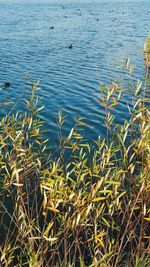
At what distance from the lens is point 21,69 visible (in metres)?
29.9

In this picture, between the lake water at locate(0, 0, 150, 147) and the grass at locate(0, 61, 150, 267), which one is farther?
the lake water at locate(0, 0, 150, 147)

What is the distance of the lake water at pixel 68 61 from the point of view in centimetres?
2077

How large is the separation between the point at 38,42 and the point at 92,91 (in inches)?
843

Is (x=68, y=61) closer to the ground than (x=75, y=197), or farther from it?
closer to the ground

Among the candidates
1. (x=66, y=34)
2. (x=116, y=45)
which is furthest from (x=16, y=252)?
(x=66, y=34)

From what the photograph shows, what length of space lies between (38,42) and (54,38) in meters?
3.65

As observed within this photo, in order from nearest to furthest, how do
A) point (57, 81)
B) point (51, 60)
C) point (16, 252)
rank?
point (16, 252) → point (57, 81) → point (51, 60)

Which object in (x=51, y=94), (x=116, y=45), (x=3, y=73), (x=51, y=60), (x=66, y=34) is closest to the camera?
(x=51, y=94)

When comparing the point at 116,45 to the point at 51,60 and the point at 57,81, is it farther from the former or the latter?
the point at 57,81

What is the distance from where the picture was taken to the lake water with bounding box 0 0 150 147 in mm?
20772

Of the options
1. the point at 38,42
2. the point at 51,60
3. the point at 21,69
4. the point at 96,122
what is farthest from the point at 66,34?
the point at 96,122

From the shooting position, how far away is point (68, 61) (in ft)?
109

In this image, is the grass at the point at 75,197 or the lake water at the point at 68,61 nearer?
the grass at the point at 75,197

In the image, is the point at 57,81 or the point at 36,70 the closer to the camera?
the point at 57,81
